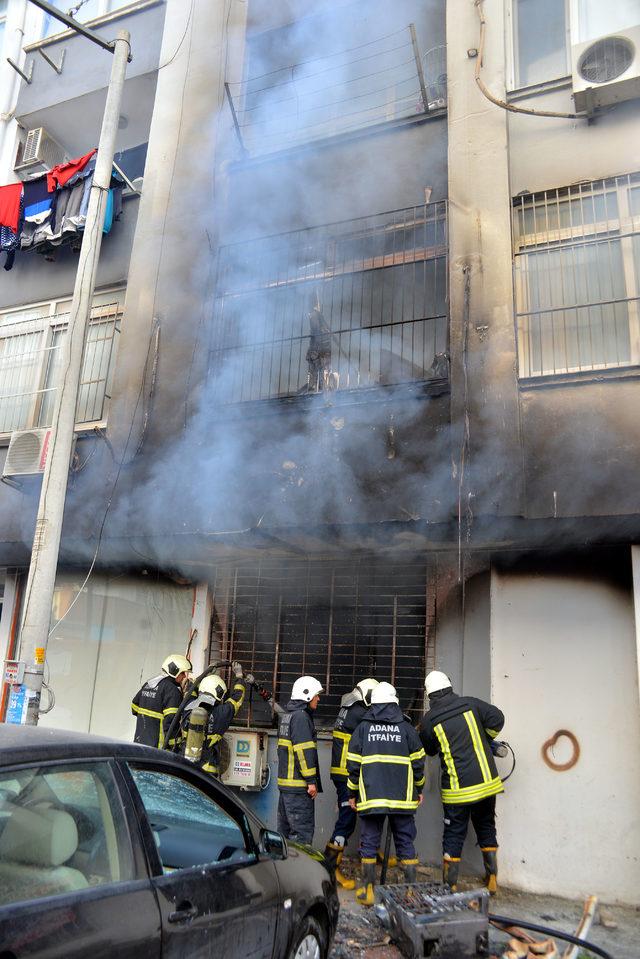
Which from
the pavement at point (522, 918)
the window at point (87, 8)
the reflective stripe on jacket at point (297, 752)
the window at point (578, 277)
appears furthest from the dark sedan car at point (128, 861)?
the window at point (87, 8)

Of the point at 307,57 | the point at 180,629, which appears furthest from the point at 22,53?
the point at 180,629

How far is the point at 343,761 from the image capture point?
6223 millimetres

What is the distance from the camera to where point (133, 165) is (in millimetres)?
9820

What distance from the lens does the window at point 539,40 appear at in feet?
23.5

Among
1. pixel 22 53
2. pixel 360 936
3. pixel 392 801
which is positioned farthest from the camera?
pixel 22 53

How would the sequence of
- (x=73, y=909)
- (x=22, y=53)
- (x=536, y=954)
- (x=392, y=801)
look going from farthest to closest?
(x=22, y=53) → (x=392, y=801) → (x=536, y=954) → (x=73, y=909)

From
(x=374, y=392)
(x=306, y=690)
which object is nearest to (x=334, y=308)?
(x=374, y=392)

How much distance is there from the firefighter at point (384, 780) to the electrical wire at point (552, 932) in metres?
0.72

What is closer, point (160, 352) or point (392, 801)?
point (392, 801)

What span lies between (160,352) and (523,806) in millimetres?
5699

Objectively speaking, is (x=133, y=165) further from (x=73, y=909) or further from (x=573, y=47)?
(x=73, y=909)

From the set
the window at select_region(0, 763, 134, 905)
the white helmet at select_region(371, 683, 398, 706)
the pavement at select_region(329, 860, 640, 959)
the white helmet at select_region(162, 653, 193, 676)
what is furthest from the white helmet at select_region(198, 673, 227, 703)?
the window at select_region(0, 763, 134, 905)

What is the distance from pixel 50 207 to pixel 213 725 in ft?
23.4

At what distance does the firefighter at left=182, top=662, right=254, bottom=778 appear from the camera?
6449 mm
